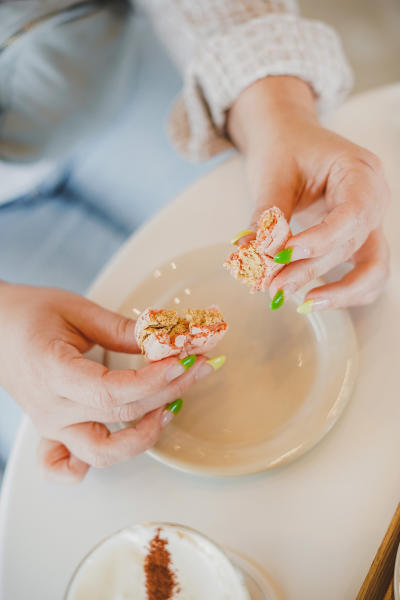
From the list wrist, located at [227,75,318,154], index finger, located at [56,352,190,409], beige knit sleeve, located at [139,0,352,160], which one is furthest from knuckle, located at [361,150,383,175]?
index finger, located at [56,352,190,409]

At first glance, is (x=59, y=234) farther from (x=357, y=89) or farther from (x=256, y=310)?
(x=357, y=89)

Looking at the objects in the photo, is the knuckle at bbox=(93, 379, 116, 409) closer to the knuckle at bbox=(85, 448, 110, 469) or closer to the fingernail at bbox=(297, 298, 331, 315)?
the knuckle at bbox=(85, 448, 110, 469)

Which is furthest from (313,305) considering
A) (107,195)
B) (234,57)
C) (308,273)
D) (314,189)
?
(107,195)

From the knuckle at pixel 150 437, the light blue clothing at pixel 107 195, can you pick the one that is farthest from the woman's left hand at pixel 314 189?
the light blue clothing at pixel 107 195

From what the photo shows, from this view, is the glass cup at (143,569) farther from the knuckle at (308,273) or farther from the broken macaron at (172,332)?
the knuckle at (308,273)

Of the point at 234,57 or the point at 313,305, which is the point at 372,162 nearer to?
the point at 313,305

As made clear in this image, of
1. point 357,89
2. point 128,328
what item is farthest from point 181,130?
point 357,89

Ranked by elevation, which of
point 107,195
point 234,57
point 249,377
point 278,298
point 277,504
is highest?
point 234,57
